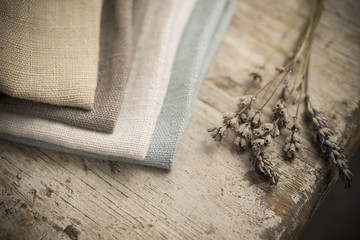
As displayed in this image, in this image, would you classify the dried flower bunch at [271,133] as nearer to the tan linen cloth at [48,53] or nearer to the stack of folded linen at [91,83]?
the stack of folded linen at [91,83]

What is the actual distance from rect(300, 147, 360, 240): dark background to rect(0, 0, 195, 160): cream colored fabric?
2.11 ft

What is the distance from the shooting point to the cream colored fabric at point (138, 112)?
56 centimetres

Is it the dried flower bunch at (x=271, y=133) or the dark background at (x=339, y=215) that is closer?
the dried flower bunch at (x=271, y=133)

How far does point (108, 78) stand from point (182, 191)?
0.32 metres

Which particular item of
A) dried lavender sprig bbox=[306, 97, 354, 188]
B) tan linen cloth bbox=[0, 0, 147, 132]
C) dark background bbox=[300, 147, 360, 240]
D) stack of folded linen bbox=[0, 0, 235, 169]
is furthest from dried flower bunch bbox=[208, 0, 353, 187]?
dark background bbox=[300, 147, 360, 240]

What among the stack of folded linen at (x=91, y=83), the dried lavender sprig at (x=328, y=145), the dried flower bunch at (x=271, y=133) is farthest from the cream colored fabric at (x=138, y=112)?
the dried lavender sprig at (x=328, y=145)

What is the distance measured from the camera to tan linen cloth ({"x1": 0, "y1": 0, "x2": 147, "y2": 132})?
565 millimetres

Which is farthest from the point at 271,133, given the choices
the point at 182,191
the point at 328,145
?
the point at 182,191

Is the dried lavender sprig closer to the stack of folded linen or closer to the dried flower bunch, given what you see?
the dried flower bunch

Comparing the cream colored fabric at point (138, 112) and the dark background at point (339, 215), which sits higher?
the cream colored fabric at point (138, 112)

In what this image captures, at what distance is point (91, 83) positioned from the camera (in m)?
0.56

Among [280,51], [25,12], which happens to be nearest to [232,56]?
[280,51]

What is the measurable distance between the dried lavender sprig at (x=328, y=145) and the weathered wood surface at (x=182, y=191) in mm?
41

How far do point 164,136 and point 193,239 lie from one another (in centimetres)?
23
